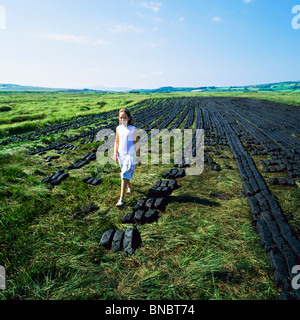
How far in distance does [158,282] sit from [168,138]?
9.51 m

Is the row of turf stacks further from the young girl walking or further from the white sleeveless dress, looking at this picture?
the white sleeveless dress

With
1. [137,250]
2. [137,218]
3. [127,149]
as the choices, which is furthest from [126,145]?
[137,250]

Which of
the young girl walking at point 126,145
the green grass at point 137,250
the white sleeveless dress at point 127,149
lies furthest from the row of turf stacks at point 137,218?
the white sleeveless dress at point 127,149

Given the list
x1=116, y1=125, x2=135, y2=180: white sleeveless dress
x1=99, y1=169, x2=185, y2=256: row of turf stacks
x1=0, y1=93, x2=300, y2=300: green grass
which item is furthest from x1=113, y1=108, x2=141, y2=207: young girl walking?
x1=0, y1=93, x2=300, y2=300: green grass

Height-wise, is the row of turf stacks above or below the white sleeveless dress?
below

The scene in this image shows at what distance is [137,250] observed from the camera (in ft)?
9.95

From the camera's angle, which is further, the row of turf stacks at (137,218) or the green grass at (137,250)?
the row of turf stacks at (137,218)

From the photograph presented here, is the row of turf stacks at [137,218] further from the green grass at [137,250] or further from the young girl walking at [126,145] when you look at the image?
the young girl walking at [126,145]

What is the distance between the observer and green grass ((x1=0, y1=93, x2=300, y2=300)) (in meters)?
2.39

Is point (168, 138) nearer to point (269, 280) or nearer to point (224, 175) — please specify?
point (224, 175)

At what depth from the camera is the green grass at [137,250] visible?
2.39 meters

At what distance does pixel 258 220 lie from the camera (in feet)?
11.8
